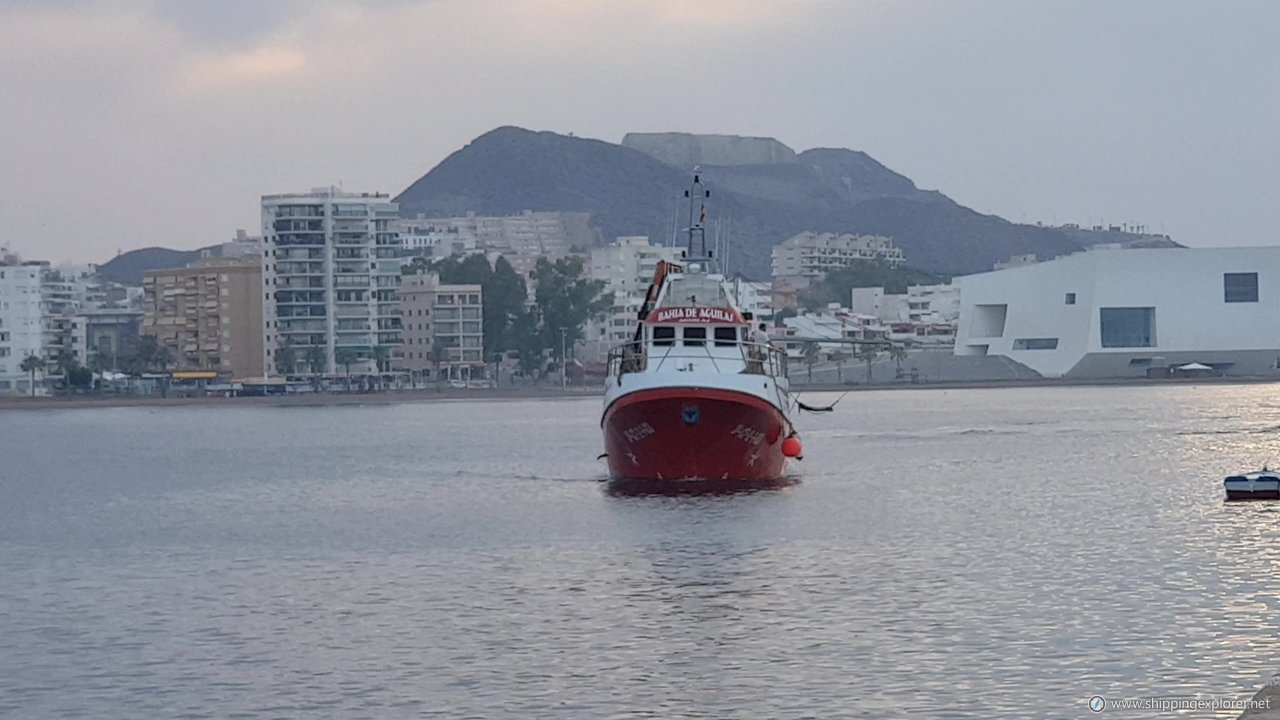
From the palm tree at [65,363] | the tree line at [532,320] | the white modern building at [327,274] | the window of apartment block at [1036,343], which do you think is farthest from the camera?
the tree line at [532,320]

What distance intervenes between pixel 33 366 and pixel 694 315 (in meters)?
144

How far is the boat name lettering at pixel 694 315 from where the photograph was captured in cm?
4912

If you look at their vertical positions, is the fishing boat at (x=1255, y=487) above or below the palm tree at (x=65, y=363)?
below

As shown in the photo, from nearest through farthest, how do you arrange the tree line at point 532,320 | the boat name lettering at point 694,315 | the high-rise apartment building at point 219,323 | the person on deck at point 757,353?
the boat name lettering at point 694,315, the person on deck at point 757,353, the high-rise apartment building at point 219,323, the tree line at point 532,320

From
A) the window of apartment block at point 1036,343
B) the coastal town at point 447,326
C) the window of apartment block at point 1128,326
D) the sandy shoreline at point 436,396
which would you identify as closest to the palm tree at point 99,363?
the coastal town at point 447,326

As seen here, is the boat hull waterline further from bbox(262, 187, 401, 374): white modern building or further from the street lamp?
the street lamp

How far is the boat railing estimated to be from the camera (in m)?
48.4

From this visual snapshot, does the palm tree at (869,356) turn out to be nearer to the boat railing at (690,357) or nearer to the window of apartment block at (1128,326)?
the window of apartment block at (1128,326)

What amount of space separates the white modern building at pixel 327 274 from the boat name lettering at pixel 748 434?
13252 centimetres

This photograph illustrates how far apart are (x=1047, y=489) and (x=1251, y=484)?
24.6 ft

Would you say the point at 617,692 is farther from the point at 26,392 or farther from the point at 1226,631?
the point at 26,392

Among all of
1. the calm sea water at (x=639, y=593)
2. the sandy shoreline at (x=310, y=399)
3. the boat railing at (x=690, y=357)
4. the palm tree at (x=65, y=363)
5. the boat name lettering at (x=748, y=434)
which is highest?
the boat railing at (x=690, y=357)

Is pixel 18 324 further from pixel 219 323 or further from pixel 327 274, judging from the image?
pixel 327 274

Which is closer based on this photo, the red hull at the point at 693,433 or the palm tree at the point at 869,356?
the red hull at the point at 693,433
